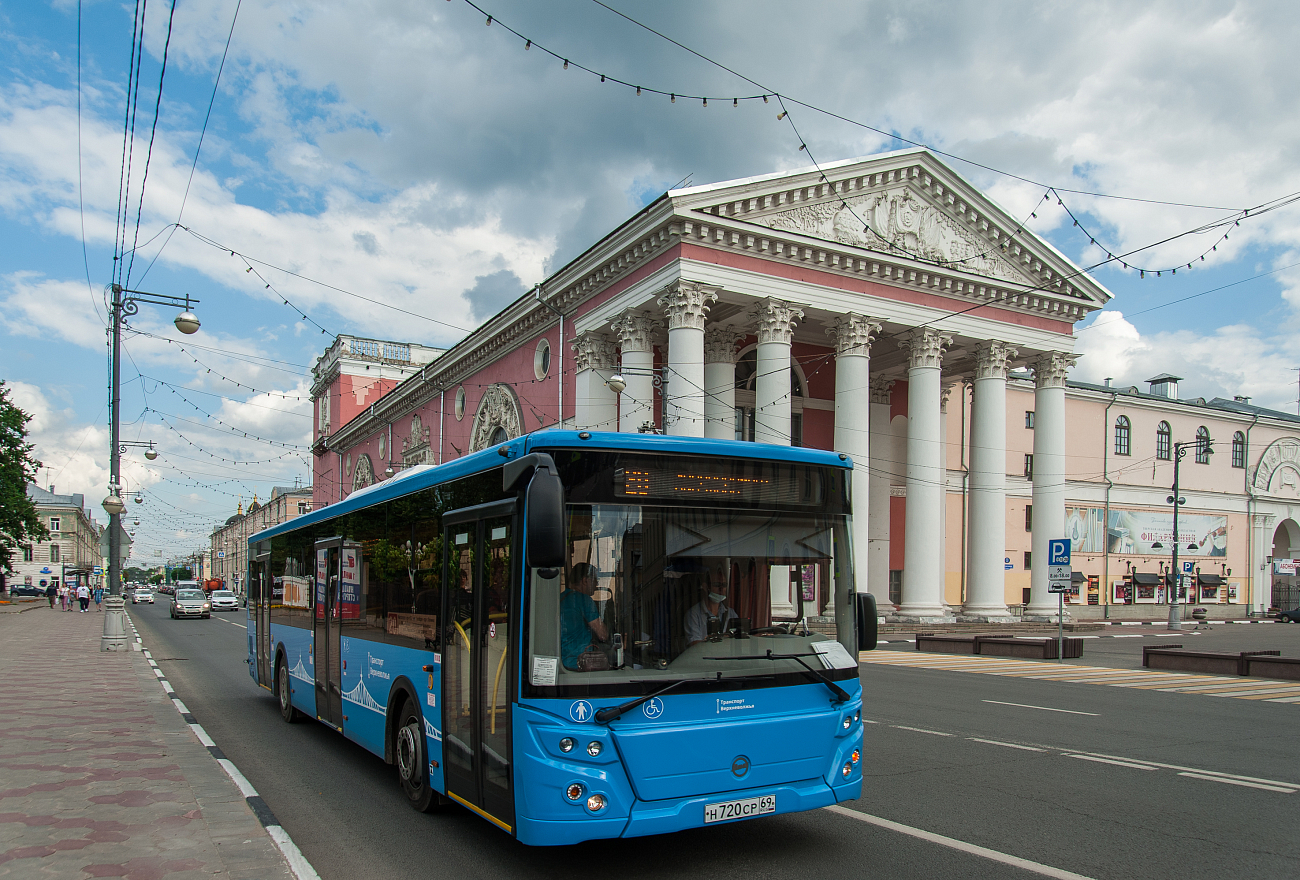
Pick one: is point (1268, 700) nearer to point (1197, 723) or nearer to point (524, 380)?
point (1197, 723)

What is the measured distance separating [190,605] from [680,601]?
4570 cm

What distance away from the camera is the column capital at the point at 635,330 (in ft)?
96.9

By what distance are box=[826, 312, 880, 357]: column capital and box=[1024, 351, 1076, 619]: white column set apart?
8408 mm

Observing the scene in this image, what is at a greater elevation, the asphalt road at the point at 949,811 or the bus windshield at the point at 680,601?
the bus windshield at the point at 680,601

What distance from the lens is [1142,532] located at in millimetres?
49281

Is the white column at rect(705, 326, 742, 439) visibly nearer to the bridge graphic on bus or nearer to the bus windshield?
the bridge graphic on bus

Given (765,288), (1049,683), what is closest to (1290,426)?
(765,288)

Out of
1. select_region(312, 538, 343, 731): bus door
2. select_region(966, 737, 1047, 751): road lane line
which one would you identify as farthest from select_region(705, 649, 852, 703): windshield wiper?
select_region(312, 538, 343, 731): bus door

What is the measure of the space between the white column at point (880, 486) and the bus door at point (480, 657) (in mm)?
30899

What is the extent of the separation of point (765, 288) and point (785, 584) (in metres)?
23.8

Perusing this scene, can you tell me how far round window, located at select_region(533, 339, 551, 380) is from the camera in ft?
117

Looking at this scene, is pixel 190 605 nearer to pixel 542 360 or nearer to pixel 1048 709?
pixel 542 360

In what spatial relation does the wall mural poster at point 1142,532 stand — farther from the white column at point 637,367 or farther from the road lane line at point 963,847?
the road lane line at point 963,847

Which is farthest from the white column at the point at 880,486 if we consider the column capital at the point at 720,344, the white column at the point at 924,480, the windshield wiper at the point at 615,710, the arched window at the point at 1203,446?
the windshield wiper at the point at 615,710
